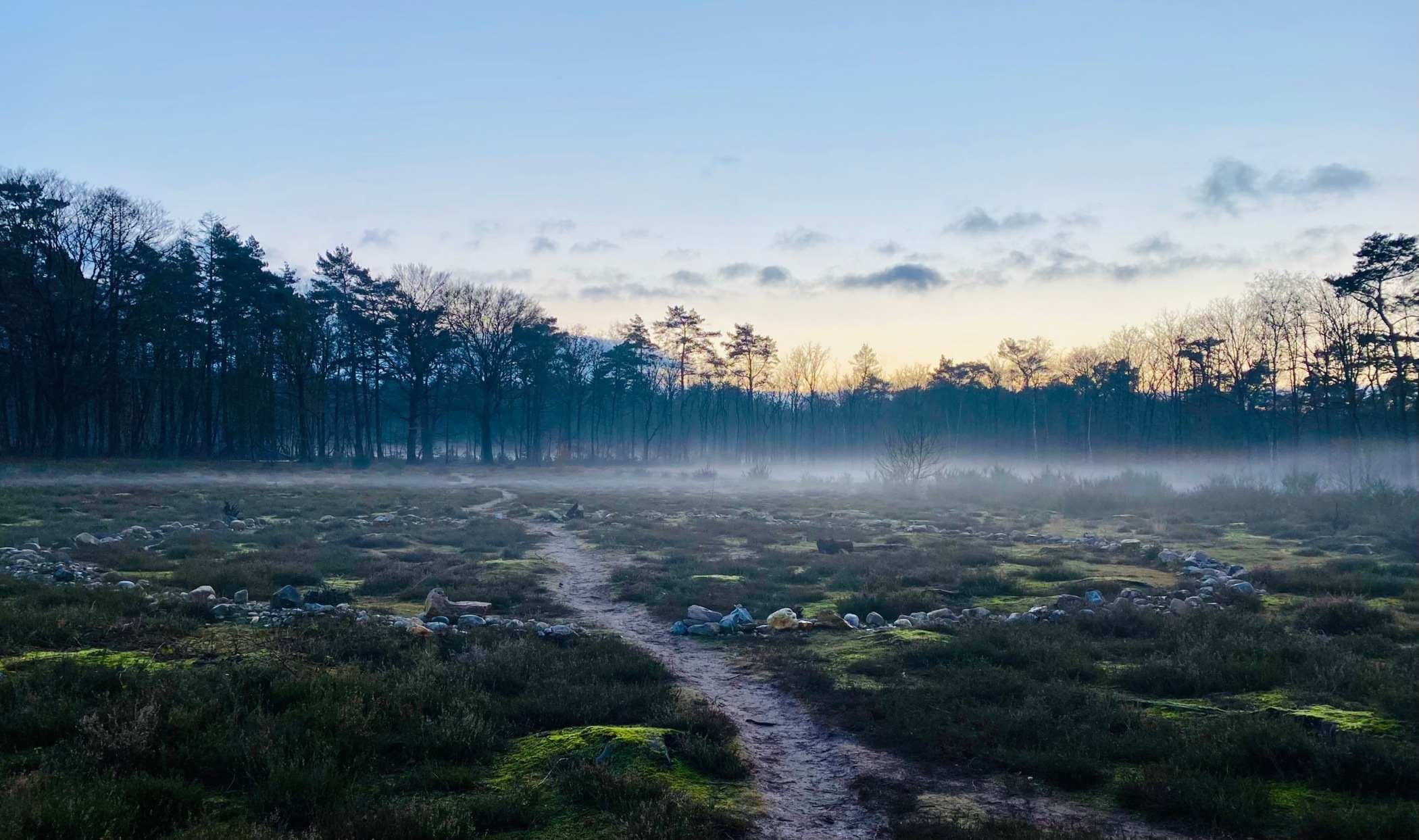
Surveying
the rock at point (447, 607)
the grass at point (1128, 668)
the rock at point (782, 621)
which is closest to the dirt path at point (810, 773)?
the grass at point (1128, 668)

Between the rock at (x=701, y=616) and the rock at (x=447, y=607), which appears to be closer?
the rock at (x=447, y=607)

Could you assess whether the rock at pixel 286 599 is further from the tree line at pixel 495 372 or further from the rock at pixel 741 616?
the tree line at pixel 495 372

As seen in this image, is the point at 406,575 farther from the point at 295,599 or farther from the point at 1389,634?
the point at 1389,634

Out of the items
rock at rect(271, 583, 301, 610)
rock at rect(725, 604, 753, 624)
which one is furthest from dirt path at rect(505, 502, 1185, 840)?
rock at rect(271, 583, 301, 610)

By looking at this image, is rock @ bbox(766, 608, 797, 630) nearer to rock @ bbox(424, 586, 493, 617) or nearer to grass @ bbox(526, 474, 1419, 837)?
grass @ bbox(526, 474, 1419, 837)

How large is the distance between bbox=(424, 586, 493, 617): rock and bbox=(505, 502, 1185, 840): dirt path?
2759mm

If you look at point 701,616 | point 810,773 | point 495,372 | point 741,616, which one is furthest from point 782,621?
point 495,372

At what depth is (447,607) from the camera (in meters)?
11.1

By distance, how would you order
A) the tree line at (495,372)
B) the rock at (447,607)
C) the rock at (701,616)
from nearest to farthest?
the rock at (447,607)
the rock at (701,616)
the tree line at (495,372)

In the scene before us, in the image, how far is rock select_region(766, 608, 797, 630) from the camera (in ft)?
35.6

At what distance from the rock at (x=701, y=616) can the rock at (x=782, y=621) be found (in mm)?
893

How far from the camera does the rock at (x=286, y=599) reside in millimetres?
10680

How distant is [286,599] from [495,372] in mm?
53511

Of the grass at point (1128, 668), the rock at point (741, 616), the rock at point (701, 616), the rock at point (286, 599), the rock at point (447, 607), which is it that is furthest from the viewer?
the rock at point (701, 616)
